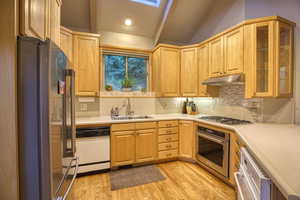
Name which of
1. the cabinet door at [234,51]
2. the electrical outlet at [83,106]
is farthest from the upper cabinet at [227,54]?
the electrical outlet at [83,106]

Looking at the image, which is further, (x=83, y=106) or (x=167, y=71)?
(x=167, y=71)

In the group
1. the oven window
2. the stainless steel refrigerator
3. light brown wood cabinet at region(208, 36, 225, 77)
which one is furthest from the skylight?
the oven window

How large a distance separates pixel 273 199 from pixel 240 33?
2.15 meters

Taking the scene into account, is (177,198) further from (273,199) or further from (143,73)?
(143,73)

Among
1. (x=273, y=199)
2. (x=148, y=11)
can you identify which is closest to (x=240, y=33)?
(x=148, y=11)

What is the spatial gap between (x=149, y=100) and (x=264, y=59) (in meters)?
2.20

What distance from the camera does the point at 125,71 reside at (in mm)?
3344

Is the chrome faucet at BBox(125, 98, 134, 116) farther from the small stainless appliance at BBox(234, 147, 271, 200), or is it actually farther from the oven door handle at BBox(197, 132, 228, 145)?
the small stainless appliance at BBox(234, 147, 271, 200)

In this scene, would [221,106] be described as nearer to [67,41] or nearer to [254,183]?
[254,183]

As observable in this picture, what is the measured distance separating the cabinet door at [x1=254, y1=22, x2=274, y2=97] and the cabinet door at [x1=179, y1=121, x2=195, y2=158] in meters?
1.23

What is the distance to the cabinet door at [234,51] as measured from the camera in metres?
2.15

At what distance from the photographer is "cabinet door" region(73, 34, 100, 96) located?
Answer: 2.58 metres

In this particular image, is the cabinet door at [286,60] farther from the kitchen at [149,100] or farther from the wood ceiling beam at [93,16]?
the wood ceiling beam at [93,16]

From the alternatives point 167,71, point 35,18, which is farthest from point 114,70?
point 35,18
